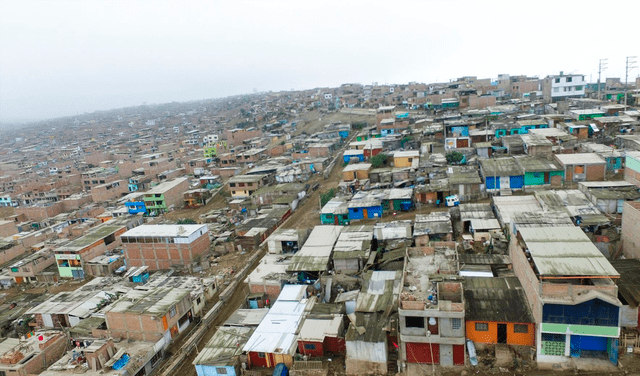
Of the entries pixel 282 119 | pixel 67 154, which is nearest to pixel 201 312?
pixel 282 119

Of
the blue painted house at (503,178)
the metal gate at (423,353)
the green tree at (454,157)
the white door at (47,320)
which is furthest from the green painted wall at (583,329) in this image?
the white door at (47,320)

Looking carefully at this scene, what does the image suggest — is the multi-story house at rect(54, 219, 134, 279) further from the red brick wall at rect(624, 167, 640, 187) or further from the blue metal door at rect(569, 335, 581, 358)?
the red brick wall at rect(624, 167, 640, 187)

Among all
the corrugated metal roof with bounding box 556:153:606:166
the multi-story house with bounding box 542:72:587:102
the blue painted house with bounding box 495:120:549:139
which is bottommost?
the corrugated metal roof with bounding box 556:153:606:166

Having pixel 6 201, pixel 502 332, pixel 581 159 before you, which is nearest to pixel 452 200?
pixel 581 159

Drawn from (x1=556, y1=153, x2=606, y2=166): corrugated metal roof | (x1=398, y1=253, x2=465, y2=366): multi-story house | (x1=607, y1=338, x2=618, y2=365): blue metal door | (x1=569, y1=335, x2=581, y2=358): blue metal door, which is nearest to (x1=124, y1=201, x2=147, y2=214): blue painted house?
(x1=398, y1=253, x2=465, y2=366): multi-story house

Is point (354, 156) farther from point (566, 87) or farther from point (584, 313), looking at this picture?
point (566, 87)

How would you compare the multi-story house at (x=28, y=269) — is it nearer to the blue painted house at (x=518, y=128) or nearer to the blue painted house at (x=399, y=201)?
the blue painted house at (x=399, y=201)

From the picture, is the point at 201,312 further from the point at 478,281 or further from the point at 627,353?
the point at 627,353

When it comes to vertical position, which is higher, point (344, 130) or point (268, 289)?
point (344, 130)
